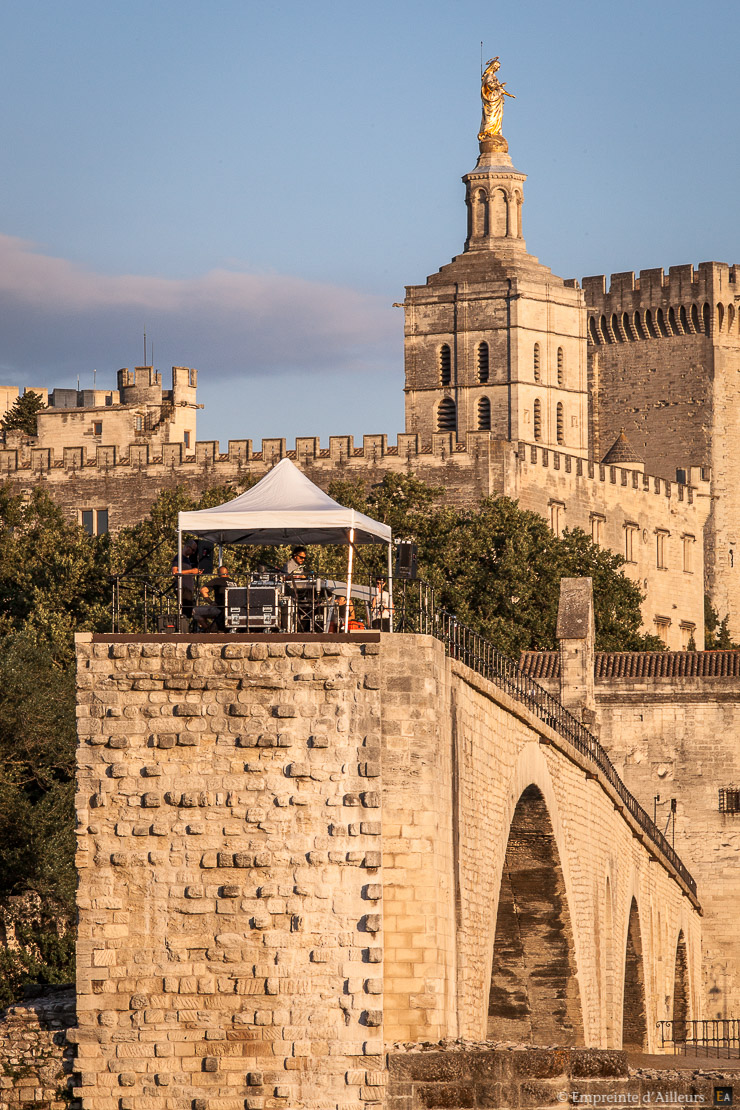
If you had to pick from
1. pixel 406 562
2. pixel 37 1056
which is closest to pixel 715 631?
pixel 406 562

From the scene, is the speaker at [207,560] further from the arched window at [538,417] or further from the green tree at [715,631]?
the green tree at [715,631]

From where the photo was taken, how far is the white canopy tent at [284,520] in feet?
75.8

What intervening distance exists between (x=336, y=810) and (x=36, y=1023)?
413 centimetres

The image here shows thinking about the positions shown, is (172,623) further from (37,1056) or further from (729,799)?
(729,799)

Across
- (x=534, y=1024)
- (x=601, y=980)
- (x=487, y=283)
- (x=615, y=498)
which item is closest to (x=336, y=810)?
(x=534, y=1024)

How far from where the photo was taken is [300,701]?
2147 centimetres

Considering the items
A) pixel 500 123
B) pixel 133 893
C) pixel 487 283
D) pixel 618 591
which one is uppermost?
pixel 500 123

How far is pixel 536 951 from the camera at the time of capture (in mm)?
35250

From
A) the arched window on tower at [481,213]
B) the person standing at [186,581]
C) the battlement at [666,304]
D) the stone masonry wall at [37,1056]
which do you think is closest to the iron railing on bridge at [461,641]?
the person standing at [186,581]

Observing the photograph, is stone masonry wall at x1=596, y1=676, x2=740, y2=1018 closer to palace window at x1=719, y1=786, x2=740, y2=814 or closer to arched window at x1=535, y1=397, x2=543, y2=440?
palace window at x1=719, y1=786, x2=740, y2=814

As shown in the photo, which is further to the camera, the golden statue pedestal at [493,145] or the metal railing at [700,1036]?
the golden statue pedestal at [493,145]

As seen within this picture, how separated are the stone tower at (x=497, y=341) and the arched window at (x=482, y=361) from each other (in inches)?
1.6

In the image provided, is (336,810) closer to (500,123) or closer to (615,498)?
(615,498)

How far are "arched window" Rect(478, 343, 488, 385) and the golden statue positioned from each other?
9343mm
